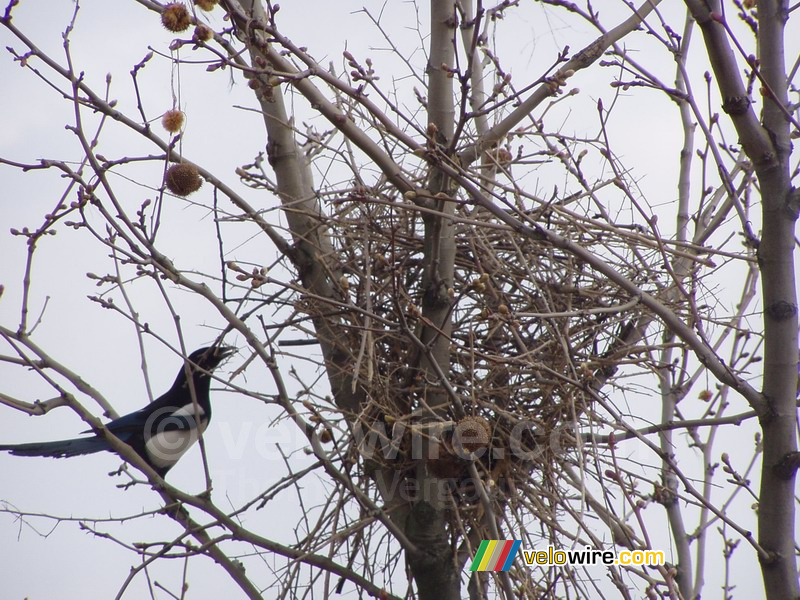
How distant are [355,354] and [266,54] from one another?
96cm

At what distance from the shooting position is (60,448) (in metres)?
2.77

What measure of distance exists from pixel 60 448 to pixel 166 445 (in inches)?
22.2

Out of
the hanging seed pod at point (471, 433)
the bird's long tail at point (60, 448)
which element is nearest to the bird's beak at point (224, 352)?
the bird's long tail at point (60, 448)

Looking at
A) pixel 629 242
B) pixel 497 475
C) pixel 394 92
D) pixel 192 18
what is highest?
pixel 394 92

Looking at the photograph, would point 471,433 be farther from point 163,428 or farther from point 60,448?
point 163,428

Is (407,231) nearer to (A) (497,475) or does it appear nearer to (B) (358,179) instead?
(B) (358,179)

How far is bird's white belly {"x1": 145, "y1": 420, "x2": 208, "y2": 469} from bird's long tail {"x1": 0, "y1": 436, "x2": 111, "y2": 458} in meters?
0.39

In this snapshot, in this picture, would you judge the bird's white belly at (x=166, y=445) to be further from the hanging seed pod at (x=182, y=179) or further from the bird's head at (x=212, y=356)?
the hanging seed pod at (x=182, y=179)

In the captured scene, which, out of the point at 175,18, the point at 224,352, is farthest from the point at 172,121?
the point at 224,352

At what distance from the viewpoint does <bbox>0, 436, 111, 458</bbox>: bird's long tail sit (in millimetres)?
2635

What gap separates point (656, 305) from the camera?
5.49 ft

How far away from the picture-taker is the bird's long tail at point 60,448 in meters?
2.63

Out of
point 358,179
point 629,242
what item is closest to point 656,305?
A: point 629,242

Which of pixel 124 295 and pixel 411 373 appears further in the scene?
pixel 411 373
